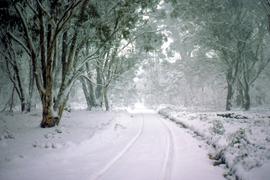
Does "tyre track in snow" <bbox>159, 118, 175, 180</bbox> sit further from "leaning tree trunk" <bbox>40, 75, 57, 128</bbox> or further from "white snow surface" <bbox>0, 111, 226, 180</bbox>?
"leaning tree trunk" <bbox>40, 75, 57, 128</bbox>

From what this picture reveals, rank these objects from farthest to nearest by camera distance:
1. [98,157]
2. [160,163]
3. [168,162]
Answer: [98,157] → [168,162] → [160,163]

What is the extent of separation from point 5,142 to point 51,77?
169 inches

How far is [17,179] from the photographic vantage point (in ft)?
24.4

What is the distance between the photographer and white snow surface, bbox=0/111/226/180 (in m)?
7.93

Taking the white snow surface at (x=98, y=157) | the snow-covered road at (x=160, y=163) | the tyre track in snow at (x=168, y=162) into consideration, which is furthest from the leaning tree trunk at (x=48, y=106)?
the tyre track in snow at (x=168, y=162)

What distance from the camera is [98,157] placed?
1004 centimetres

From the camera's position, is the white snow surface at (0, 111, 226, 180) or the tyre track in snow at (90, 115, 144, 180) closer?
the tyre track in snow at (90, 115, 144, 180)

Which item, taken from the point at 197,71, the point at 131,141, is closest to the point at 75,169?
the point at 131,141

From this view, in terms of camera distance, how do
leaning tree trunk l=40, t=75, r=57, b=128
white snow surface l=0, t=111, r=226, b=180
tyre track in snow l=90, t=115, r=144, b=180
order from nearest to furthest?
tyre track in snow l=90, t=115, r=144, b=180 < white snow surface l=0, t=111, r=226, b=180 < leaning tree trunk l=40, t=75, r=57, b=128

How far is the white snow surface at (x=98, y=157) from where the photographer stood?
7934 millimetres

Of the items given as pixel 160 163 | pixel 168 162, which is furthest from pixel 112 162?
pixel 168 162

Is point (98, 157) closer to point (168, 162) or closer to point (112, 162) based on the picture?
point (112, 162)

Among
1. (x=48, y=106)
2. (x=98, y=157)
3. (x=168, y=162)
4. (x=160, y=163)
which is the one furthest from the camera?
(x=48, y=106)

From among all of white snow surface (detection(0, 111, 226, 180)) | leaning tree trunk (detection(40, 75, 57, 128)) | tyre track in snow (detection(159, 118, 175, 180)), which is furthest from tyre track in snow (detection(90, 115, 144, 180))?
leaning tree trunk (detection(40, 75, 57, 128))
